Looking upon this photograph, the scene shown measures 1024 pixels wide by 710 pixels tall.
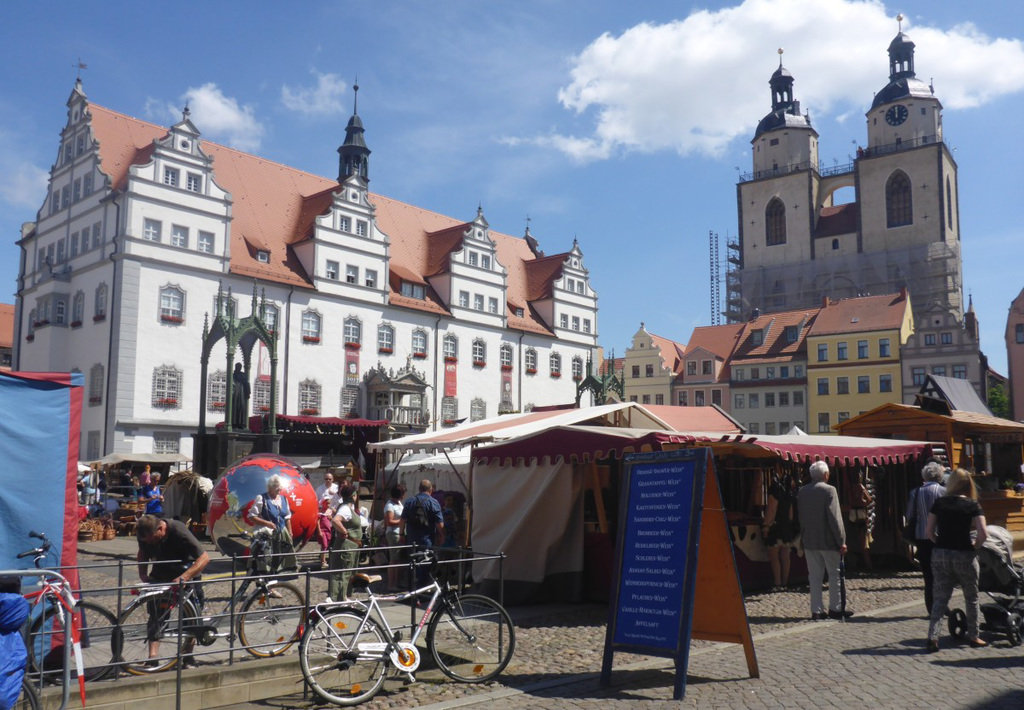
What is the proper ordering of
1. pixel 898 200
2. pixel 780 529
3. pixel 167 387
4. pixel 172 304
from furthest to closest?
1. pixel 898 200
2. pixel 172 304
3. pixel 167 387
4. pixel 780 529

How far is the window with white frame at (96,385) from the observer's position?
Answer: 36781mm

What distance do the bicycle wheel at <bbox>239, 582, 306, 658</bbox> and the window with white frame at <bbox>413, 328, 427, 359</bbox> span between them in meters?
39.9

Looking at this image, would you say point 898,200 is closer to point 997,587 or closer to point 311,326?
point 311,326

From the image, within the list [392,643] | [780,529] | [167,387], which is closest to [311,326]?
[167,387]

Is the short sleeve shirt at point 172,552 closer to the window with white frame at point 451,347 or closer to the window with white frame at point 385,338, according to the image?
the window with white frame at point 385,338

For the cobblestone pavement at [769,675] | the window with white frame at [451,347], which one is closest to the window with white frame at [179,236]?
the window with white frame at [451,347]

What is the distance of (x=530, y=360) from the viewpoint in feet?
182

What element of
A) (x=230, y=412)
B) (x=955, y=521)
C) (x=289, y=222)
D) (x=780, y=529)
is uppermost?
(x=289, y=222)

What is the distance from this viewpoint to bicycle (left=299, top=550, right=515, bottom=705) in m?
6.97

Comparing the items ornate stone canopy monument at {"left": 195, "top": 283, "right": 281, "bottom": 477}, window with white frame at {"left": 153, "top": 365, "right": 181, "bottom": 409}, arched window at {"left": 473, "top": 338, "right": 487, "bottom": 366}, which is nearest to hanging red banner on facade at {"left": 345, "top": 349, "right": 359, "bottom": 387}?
arched window at {"left": 473, "top": 338, "right": 487, "bottom": 366}

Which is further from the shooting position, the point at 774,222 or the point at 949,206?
the point at 774,222

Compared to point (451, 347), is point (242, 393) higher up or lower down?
lower down

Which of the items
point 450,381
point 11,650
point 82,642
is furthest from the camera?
point 450,381

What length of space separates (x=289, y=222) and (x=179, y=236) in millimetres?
8469
